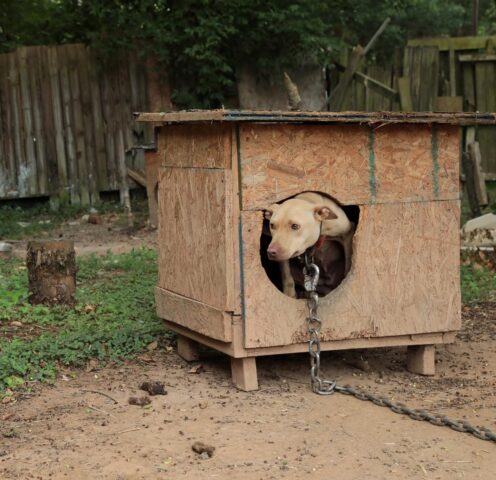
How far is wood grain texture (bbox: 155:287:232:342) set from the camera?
5.28 metres

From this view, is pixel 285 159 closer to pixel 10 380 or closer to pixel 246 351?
pixel 246 351

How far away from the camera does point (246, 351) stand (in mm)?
5281

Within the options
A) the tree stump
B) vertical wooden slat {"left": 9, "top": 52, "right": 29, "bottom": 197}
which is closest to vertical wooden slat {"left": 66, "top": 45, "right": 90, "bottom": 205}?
vertical wooden slat {"left": 9, "top": 52, "right": 29, "bottom": 197}

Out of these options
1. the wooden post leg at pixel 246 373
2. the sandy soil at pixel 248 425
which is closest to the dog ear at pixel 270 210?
the wooden post leg at pixel 246 373

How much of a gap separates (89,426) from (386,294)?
6.16ft

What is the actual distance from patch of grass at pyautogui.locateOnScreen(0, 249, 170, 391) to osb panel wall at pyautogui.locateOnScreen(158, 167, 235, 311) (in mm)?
484

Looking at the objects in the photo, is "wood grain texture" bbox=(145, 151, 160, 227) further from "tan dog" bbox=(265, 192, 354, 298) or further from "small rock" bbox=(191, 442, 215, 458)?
"small rock" bbox=(191, 442, 215, 458)

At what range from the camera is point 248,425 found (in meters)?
4.77

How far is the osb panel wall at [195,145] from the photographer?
17.1 ft

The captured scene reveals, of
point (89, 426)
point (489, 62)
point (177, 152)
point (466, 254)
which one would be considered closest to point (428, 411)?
point (89, 426)

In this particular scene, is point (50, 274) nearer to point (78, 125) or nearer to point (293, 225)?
point (293, 225)

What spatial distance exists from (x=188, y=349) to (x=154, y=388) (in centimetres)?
72

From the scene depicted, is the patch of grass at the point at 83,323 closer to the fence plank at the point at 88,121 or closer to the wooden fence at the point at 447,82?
the fence plank at the point at 88,121

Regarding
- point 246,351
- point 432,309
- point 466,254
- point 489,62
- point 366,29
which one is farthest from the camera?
point 366,29
